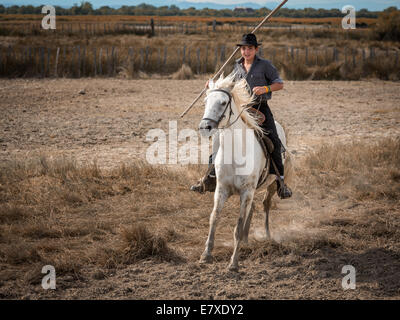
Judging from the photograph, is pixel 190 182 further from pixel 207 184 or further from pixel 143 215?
pixel 207 184

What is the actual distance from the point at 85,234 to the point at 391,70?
18632 mm

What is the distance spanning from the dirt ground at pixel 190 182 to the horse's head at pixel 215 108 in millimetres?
1736

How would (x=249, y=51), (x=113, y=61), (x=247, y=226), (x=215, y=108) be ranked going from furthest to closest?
1. (x=113, y=61)
2. (x=247, y=226)
3. (x=249, y=51)
4. (x=215, y=108)

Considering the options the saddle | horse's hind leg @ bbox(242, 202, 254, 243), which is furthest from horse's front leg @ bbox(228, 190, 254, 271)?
the saddle

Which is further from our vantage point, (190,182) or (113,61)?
(113,61)

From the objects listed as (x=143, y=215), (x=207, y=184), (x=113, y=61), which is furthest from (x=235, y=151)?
(x=113, y=61)

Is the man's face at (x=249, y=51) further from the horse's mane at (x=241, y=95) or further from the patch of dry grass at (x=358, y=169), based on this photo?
the patch of dry grass at (x=358, y=169)

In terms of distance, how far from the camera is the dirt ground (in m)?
4.76

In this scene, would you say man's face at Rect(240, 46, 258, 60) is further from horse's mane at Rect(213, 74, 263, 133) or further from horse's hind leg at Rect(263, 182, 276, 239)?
horse's hind leg at Rect(263, 182, 276, 239)

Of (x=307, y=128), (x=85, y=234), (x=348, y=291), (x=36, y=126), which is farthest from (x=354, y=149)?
(x=36, y=126)

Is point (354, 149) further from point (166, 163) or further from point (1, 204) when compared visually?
point (1, 204)

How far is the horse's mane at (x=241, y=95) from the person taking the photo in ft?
16.2

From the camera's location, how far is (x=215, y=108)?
4.64 m

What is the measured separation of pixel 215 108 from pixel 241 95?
1.68 feet
